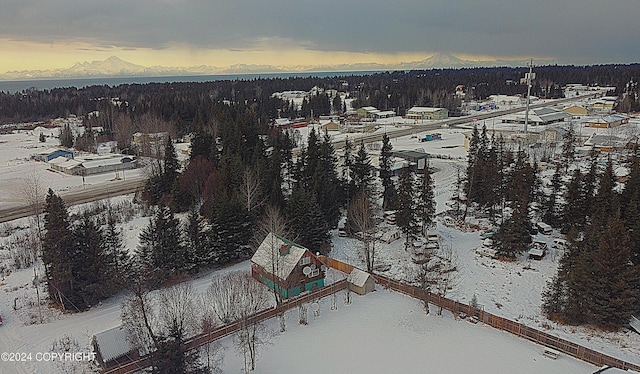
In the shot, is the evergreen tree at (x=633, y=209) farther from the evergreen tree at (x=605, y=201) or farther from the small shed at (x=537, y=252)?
the small shed at (x=537, y=252)

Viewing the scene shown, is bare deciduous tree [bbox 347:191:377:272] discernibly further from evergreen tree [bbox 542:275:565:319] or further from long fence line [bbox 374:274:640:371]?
evergreen tree [bbox 542:275:565:319]

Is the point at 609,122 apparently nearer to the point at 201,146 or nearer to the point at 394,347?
the point at 201,146

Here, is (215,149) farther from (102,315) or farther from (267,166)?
A: (102,315)

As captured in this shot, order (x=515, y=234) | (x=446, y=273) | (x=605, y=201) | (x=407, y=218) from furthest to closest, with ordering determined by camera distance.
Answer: (x=407, y=218), (x=605, y=201), (x=515, y=234), (x=446, y=273)

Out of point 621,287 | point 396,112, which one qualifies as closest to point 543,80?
point 396,112

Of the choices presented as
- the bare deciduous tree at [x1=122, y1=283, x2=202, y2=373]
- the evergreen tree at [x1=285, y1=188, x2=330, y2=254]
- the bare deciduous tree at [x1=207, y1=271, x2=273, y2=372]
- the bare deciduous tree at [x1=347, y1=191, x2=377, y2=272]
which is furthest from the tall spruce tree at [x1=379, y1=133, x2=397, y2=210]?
the bare deciduous tree at [x1=122, y1=283, x2=202, y2=373]

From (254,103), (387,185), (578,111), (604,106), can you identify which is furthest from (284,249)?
(604,106)
